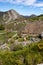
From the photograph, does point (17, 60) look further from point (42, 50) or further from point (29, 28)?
point (29, 28)

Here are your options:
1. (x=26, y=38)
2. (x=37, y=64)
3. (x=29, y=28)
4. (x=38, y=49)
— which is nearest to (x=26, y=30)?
(x=29, y=28)

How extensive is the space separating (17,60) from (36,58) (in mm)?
1405

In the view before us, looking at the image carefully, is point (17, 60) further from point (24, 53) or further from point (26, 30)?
point (26, 30)

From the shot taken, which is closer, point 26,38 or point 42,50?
point 42,50

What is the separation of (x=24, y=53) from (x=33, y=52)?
2.26 feet

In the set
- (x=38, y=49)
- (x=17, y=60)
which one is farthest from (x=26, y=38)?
(x=17, y=60)

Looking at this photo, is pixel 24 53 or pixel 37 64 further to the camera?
pixel 24 53

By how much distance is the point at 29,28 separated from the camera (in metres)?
22.8

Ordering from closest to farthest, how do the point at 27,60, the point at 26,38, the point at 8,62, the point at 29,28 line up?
1. the point at 8,62
2. the point at 27,60
3. the point at 26,38
4. the point at 29,28

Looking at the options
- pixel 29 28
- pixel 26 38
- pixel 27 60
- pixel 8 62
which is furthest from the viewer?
pixel 29 28

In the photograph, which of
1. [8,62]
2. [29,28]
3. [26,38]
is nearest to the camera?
[8,62]

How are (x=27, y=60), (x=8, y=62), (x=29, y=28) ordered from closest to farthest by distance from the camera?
(x=8, y=62), (x=27, y=60), (x=29, y=28)

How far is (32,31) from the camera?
22.8 m

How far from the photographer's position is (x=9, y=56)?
1266 centimetres
